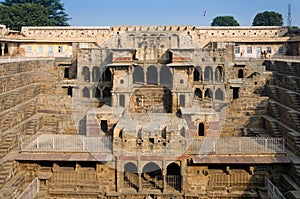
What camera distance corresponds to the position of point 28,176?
57.1ft

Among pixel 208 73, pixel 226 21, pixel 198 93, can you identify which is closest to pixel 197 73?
pixel 208 73

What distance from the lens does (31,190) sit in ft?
52.2

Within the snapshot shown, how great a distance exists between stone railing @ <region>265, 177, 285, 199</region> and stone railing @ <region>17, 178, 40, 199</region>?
986 centimetres

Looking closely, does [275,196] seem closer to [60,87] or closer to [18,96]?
[18,96]

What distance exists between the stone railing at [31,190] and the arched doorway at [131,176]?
388 centimetres

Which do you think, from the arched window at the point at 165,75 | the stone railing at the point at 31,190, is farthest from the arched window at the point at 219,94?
the stone railing at the point at 31,190

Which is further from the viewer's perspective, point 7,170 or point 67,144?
point 67,144

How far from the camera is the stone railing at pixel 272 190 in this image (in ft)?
47.9

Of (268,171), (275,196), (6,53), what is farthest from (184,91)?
(6,53)

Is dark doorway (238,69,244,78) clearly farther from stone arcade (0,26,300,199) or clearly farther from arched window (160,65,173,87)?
arched window (160,65,173,87)

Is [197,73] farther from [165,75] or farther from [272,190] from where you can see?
[272,190]

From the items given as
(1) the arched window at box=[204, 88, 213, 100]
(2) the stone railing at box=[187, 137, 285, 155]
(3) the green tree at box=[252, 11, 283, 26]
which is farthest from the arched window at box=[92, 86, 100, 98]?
(3) the green tree at box=[252, 11, 283, 26]

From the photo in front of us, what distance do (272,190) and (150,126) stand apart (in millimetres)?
6071

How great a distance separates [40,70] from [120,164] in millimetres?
13771
